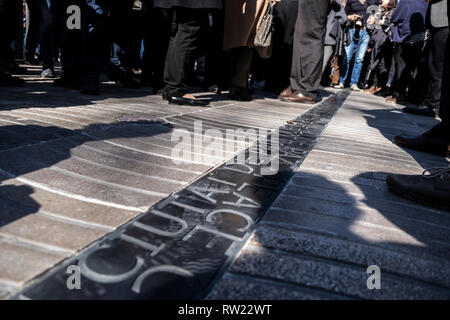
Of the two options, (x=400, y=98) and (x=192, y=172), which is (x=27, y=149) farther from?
(x=400, y=98)

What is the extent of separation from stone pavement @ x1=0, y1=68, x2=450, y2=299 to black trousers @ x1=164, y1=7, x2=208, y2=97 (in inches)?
53.7

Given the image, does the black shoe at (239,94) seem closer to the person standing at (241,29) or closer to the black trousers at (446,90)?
the person standing at (241,29)

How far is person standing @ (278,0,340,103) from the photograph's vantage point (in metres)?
4.70

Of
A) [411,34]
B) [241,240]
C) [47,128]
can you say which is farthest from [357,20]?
[241,240]

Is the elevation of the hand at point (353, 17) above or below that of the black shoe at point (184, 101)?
above

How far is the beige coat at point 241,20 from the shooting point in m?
4.19

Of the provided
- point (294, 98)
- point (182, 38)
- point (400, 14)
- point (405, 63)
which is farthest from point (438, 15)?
point (182, 38)

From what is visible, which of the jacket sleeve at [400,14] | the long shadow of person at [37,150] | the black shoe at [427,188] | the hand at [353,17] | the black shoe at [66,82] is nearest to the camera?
the long shadow of person at [37,150]

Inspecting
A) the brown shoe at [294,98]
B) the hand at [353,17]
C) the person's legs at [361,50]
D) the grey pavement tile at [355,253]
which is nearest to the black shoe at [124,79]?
the brown shoe at [294,98]

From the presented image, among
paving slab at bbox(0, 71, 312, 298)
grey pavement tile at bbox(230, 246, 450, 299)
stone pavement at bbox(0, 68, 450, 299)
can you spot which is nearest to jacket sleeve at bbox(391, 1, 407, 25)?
paving slab at bbox(0, 71, 312, 298)

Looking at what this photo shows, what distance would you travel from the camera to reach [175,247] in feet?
3.31

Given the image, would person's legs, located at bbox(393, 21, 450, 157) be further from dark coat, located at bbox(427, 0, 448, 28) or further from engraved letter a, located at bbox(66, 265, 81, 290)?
dark coat, located at bbox(427, 0, 448, 28)

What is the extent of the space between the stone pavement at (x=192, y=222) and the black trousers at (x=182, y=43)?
136 centimetres

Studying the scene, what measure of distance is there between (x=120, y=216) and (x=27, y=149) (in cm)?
78
